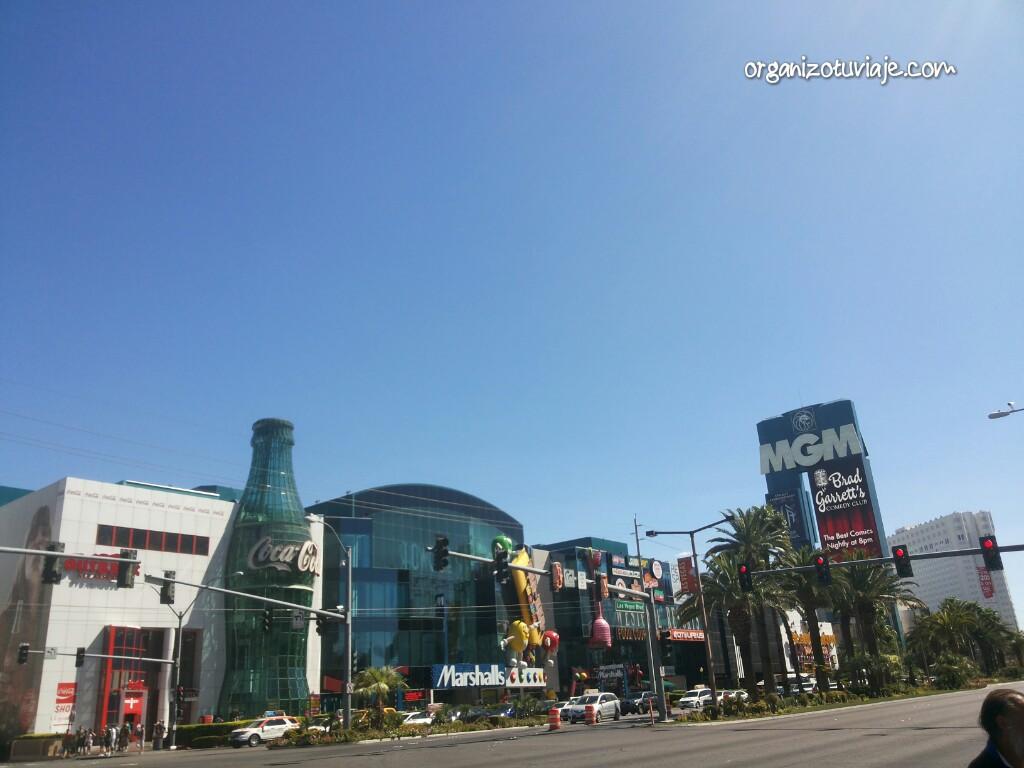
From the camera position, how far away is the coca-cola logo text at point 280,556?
192 feet

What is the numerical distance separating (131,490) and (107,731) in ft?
57.1

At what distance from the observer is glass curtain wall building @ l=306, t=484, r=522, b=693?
218ft

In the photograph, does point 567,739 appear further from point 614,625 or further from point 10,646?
point 614,625

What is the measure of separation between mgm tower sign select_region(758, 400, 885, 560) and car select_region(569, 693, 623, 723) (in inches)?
2301

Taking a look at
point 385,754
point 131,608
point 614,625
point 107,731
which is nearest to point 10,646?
point 131,608

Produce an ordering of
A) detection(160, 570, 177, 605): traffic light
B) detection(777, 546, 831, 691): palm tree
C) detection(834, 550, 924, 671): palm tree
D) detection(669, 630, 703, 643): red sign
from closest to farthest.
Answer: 1. detection(160, 570, 177, 605): traffic light
2. detection(777, 546, 831, 691): palm tree
3. detection(834, 550, 924, 671): palm tree
4. detection(669, 630, 703, 643): red sign

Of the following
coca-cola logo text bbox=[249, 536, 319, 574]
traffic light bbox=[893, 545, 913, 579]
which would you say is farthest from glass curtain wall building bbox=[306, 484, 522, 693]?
traffic light bbox=[893, 545, 913, 579]

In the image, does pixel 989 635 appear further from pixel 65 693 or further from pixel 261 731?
pixel 65 693

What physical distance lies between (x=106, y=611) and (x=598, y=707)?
112 ft

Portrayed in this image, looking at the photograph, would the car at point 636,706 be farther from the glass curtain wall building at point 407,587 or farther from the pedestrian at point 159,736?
the pedestrian at point 159,736

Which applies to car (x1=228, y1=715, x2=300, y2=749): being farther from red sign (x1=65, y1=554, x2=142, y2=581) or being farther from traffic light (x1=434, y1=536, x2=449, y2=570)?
traffic light (x1=434, y1=536, x2=449, y2=570)

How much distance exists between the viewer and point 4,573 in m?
55.4

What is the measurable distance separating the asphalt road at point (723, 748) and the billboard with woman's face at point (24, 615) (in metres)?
27.8

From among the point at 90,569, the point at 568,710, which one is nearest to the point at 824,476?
the point at 568,710
